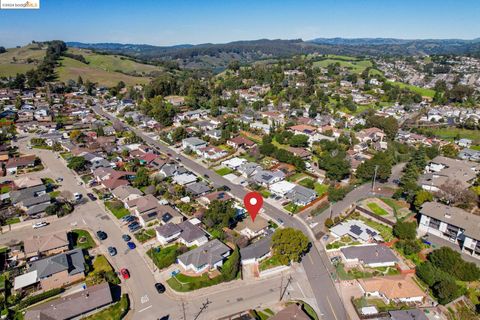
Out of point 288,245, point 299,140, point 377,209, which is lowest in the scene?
point 377,209

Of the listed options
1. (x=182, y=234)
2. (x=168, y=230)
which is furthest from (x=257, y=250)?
(x=168, y=230)

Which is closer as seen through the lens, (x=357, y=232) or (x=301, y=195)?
(x=357, y=232)

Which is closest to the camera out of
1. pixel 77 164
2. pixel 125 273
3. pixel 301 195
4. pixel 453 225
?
pixel 125 273

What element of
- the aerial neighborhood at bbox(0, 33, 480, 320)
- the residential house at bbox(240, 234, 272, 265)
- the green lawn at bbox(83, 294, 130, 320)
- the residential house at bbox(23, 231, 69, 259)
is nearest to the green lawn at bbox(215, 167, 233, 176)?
the aerial neighborhood at bbox(0, 33, 480, 320)

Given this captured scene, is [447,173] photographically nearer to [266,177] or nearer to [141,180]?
[266,177]

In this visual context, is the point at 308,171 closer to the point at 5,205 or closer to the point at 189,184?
the point at 189,184

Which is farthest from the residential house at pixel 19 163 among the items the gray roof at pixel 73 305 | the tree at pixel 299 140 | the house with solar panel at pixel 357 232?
the house with solar panel at pixel 357 232

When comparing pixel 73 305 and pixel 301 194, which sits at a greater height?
pixel 301 194
